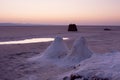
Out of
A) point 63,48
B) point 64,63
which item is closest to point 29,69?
point 64,63

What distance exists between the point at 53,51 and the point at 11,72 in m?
3.60

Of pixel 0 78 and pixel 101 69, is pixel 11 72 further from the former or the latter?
pixel 101 69

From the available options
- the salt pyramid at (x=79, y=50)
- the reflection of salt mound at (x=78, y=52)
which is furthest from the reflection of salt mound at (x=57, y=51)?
the salt pyramid at (x=79, y=50)

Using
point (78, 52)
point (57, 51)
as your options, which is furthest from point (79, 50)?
point (57, 51)

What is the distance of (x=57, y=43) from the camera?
15312 millimetres

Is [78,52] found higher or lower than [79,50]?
lower

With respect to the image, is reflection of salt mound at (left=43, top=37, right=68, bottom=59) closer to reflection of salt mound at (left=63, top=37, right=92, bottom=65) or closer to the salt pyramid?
reflection of salt mound at (left=63, top=37, right=92, bottom=65)

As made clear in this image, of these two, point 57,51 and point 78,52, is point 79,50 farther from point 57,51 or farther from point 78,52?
point 57,51

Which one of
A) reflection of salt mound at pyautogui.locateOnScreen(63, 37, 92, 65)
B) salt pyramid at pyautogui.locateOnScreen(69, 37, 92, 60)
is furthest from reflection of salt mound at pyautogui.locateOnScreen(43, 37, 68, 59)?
salt pyramid at pyautogui.locateOnScreen(69, 37, 92, 60)

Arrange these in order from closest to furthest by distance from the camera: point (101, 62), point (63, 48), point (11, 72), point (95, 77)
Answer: point (95, 77), point (101, 62), point (11, 72), point (63, 48)

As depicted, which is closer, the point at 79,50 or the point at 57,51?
the point at 79,50

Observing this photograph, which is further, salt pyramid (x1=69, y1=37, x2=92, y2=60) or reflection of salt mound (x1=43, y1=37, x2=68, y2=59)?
reflection of salt mound (x1=43, y1=37, x2=68, y2=59)

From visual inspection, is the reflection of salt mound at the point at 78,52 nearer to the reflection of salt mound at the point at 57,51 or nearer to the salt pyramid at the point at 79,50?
the salt pyramid at the point at 79,50

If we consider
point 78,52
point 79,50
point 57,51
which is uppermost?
point 79,50
